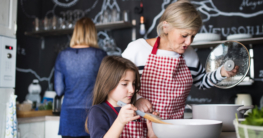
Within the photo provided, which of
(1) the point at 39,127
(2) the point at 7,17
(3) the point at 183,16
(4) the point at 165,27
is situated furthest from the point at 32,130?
(3) the point at 183,16

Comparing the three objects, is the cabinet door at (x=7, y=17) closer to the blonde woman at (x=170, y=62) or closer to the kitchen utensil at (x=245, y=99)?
the blonde woman at (x=170, y=62)

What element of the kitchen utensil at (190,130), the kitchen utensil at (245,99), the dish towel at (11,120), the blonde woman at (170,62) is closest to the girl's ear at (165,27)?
the blonde woman at (170,62)

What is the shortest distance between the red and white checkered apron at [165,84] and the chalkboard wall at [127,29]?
1.51 metres

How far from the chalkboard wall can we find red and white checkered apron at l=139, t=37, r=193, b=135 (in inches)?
59.5

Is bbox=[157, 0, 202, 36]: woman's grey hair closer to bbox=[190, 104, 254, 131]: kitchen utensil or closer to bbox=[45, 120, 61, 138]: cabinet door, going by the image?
bbox=[190, 104, 254, 131]: kitchen utensil

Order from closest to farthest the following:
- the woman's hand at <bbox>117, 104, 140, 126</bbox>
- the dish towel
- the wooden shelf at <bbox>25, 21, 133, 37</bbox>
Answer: the woman's hand at <bbox>117, 104, 140, 126</bbox> → the dish towel → the wooden shelf at <bbox>25, 21, 133, 37</bbox>

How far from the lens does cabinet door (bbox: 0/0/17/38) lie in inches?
74.8

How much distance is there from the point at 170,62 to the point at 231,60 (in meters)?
0.31

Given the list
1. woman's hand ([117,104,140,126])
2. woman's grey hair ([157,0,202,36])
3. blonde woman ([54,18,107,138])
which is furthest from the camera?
blonde woman ([54,18,107,138])

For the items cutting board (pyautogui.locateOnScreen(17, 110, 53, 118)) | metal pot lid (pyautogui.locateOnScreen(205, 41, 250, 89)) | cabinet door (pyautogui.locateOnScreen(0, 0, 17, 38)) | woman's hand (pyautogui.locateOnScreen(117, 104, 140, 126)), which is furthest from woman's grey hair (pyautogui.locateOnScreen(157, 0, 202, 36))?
cutting board (pyautogui.locateOnScreen(17, 110, 53, 118))

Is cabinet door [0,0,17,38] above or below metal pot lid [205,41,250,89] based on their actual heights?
above

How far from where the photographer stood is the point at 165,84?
1292 millimetres

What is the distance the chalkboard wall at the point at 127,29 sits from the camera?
8.55ft

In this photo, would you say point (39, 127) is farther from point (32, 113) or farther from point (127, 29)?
point (127, 29)
